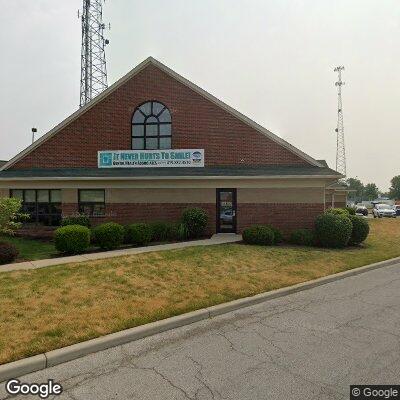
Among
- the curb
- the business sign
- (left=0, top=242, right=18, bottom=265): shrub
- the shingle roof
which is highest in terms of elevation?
the business sign

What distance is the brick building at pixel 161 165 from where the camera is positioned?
1650 centimetres

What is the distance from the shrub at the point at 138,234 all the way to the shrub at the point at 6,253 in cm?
438

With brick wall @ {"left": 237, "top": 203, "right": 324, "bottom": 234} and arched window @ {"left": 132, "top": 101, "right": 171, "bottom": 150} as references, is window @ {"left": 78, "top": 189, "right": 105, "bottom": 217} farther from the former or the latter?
brick wall @ {"left": 237, "top": 203, "right": 324, "bottom": 234}

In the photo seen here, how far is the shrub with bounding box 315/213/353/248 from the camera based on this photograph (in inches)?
578

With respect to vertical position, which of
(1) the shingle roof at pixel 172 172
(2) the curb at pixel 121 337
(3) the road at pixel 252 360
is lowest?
(3) the road at pixel 252 360

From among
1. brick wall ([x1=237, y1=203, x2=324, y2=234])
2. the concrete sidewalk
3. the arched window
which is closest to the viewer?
the concrete sidewalk

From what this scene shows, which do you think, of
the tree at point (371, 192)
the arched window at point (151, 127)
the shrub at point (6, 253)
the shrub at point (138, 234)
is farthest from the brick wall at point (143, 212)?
the tree at point (371, 192)

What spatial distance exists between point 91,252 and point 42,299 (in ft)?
19.1

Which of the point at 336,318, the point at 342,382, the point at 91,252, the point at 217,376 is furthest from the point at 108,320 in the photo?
the point at 91,252

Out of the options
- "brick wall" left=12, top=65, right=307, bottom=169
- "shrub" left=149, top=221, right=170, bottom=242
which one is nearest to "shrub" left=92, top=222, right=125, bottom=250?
"shrub" left=149, top=221, right=170, bottom=242

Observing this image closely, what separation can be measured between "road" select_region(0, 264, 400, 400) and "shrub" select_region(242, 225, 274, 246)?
7.20m

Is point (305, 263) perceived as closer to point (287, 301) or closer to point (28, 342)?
point (287, 301)

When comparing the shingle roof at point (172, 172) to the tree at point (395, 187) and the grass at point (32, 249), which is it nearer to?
the grass at point (32, 249)

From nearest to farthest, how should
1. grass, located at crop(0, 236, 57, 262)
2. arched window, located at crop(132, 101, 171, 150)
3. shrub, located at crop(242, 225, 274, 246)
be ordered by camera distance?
1. grass, located at crop(0, 236, 57, 262)
2. shrub, located at crop(242, 225, 274, 246)
3. arched window, located at crop(132, 101, 171, 150)
